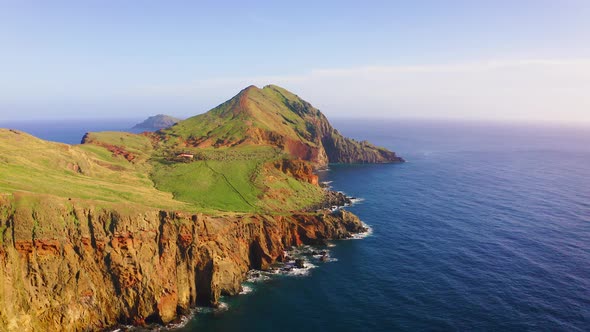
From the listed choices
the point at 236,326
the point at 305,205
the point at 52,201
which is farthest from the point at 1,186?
the point at 305,205

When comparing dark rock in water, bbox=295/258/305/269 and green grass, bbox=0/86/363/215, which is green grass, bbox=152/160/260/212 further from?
dark rock in water, bbox=295/258/305/269

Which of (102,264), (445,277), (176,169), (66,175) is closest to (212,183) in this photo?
(176,169)

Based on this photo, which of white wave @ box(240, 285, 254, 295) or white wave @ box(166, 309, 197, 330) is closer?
white wave @ box(166, 309, 197, 330)

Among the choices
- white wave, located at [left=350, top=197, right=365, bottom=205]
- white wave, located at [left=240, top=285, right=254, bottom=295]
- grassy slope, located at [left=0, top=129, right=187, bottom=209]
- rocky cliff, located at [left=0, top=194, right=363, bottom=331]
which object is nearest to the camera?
rocky cliff, located at [left=0, top=194, right=363, bottom=331]

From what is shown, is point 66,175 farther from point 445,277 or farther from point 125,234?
point 445,277

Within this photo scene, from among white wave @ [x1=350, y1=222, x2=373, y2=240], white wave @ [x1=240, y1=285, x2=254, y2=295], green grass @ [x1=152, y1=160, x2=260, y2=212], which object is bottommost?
white wave @ [x1=240, y1=285, x2=254, y2=295]

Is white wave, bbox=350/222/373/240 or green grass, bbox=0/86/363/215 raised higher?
green grass, bbox=0/86/363/215

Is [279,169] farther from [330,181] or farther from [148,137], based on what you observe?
[148,137]

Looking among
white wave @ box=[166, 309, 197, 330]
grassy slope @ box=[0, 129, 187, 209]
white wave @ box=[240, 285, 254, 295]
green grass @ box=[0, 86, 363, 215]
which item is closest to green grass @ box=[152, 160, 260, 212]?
green grass @ box=[0, 86, 363, 215]
